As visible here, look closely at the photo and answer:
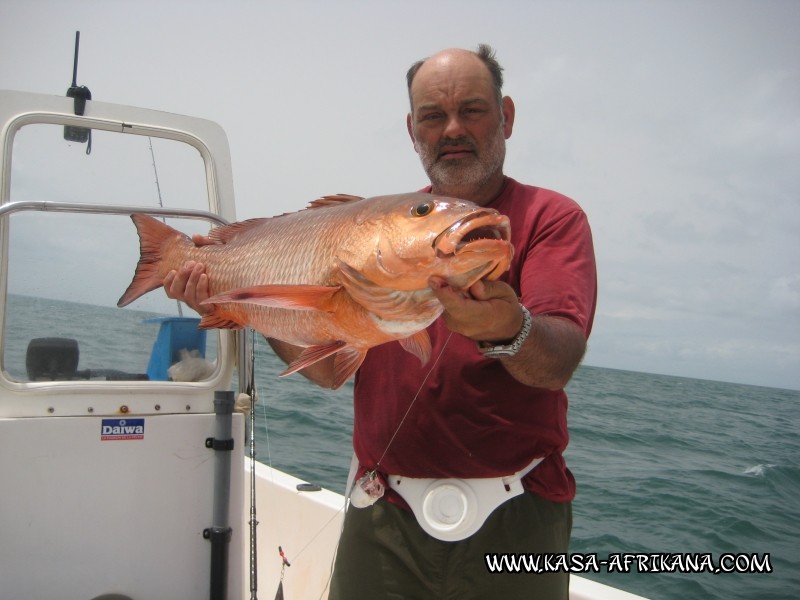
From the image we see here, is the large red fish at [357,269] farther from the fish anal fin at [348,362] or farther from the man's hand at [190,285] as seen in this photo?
the man's hand at [190,285]

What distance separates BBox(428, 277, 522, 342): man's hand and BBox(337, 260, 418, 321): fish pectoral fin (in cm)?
11

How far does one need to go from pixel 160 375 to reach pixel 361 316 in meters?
1.93

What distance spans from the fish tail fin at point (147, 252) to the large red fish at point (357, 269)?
0.45 m

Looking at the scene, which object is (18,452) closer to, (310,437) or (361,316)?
(361,316)

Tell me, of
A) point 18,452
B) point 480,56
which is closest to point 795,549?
point 480,56

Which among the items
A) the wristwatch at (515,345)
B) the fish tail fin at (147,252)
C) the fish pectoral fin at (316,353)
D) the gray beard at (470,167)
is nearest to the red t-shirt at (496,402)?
the gray beard at (470,167)

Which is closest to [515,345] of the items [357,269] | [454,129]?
[357,269]

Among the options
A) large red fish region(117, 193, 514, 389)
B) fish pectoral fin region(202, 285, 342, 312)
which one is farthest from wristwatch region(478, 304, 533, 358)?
fish pectoral fin region(202, 285, 342, 312)

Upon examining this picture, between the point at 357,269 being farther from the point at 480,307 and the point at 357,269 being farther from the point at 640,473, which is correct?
the point at 640,473

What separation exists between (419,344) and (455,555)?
81cm

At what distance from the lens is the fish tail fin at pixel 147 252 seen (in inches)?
97.3

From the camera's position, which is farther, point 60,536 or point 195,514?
point 195,514

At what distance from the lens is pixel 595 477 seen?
1038 cm

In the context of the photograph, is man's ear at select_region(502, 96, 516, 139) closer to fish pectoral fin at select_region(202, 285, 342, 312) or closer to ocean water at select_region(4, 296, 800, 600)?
fish pectoral fin at select_region(202, 285, 342, 312)
